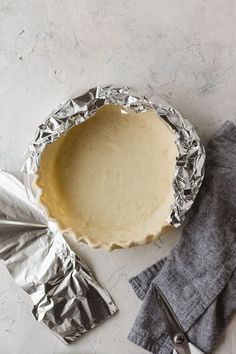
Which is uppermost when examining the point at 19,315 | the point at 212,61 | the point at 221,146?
the point at 212,61

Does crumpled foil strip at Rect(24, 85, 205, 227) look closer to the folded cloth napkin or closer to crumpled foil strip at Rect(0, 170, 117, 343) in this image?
the folded cloth napkin

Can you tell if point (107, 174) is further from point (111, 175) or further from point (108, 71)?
point (108, 71)

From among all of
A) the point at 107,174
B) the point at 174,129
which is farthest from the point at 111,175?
the point at 174,129

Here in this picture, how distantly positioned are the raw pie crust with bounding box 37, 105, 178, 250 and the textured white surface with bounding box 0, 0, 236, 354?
0.17 feet

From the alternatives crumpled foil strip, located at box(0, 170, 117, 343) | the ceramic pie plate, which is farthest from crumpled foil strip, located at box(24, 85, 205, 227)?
crumpled foil strip, located at box(0, 170, 117, 343)

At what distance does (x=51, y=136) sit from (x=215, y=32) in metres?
0.32

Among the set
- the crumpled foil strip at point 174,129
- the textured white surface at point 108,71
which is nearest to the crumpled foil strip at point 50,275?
the textured white surface at point 108,71

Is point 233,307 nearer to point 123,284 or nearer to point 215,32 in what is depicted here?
point 123,284

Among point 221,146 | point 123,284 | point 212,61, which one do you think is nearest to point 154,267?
point 123,284

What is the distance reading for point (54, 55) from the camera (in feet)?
3.29

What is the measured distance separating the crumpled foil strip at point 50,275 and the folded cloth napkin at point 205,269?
0.28 ft

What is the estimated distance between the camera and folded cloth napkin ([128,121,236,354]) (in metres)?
0.95

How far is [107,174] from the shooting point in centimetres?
99

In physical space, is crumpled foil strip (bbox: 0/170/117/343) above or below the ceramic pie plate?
below
